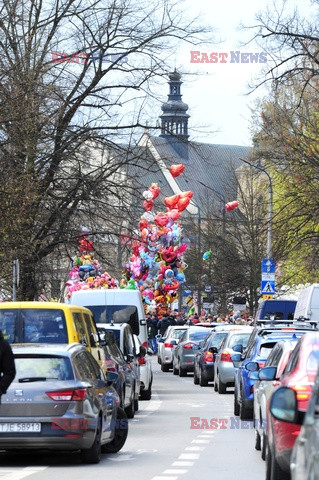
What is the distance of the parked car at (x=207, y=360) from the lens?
35.4 meters

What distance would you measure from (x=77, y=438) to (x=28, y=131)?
18.5 meters

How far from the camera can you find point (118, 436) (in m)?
16.9

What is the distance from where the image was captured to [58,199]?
38.7 metres

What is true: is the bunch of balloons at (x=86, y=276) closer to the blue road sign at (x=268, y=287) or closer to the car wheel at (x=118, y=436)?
the blue road sign at (x=268, y=287)

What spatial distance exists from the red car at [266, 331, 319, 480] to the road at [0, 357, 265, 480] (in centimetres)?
194

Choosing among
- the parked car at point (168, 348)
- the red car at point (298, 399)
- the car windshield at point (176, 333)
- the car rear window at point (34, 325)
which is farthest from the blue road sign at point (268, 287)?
the red car at point (298, 399)

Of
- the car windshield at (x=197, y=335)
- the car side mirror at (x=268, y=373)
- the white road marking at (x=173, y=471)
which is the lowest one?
the white road marking at (x=173, y=471)

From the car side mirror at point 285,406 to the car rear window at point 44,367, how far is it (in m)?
7.02

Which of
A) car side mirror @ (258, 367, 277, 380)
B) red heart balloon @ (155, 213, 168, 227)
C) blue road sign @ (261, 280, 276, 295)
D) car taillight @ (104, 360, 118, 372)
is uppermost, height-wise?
red heart balloon @ (155, 213, 168, 227)

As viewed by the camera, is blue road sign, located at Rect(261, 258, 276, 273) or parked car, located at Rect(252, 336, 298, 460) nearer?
parked car, located at Rect(252, 336, 298, 460)

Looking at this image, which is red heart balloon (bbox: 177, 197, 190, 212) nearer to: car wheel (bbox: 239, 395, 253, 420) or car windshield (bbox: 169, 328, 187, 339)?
car windshield (bbox: 169, 328, 187, 339)

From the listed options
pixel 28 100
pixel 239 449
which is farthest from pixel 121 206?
pixel 239 449

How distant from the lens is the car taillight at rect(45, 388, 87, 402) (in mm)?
14805

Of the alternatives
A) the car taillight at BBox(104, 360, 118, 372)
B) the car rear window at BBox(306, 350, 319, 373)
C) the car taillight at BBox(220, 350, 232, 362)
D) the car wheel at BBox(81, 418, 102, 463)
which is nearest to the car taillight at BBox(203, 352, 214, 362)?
the car taillight at BBox(220, 350, 232, 362)
